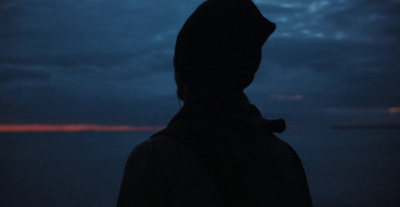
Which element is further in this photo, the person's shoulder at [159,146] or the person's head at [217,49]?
the person's head at [217,49]

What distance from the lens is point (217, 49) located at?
1.56m

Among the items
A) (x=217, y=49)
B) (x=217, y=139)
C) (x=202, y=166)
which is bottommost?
(x=202, y=166)

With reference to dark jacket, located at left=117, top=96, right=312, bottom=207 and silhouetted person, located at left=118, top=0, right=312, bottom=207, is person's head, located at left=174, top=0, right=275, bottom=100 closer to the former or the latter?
silhouetted person, located at left=118, top=0, right=312, bottom=207

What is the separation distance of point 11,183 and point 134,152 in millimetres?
42983

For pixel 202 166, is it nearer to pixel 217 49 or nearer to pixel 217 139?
pixel 217 139

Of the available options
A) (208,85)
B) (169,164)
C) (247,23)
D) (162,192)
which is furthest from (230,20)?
(162,192)

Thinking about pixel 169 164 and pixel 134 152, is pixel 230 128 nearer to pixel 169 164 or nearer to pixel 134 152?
pixel 169 164

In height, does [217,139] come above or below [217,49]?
below

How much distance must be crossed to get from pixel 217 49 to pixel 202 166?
59 centimetres

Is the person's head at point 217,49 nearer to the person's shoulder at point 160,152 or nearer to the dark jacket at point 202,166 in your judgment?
the dark jacket at point 202,166

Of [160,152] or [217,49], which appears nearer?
[160,152]

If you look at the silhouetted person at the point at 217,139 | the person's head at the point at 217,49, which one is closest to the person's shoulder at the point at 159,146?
the silhouetted person at the point at 217,139

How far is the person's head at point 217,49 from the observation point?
1.56 meters

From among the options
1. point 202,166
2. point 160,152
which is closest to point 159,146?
point 160,152
